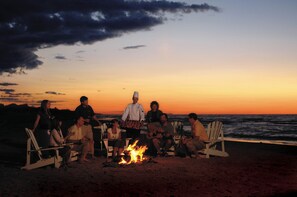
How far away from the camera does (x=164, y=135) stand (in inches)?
519

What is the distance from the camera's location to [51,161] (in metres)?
10.5

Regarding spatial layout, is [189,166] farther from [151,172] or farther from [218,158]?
[218,158]

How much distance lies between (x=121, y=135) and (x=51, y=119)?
8.92 ft

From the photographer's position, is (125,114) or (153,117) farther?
(153,117)

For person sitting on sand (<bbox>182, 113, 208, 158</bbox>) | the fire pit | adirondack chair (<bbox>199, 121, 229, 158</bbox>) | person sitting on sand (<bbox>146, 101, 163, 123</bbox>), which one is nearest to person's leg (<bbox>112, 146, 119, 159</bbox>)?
the fire pit

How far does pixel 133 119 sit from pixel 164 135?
4.40 feet

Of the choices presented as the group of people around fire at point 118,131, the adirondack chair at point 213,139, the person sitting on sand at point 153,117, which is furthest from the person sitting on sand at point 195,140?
the person sitting on sand at point 153,117

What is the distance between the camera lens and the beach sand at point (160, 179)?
24.4 feet

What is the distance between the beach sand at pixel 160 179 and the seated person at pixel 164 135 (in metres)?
1.06

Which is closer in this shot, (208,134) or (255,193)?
(255,193)

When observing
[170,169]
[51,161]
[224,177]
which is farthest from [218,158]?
[51,161]

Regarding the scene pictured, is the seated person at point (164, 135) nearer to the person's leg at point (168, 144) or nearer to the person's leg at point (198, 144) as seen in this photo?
the person's leg at point (168, 144)

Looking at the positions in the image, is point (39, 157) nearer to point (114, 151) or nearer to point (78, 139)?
point (78, 139)

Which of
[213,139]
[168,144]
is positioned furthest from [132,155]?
[213,139]
